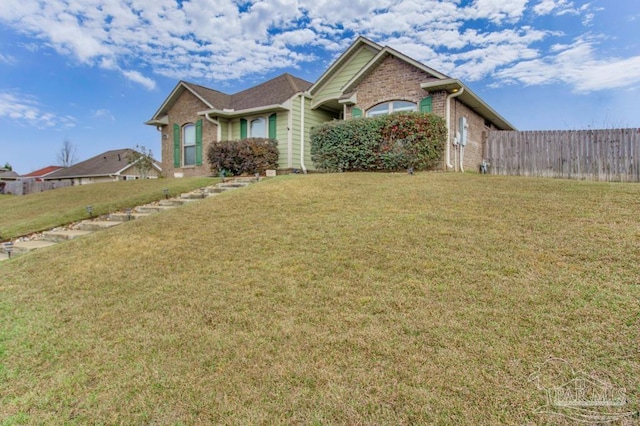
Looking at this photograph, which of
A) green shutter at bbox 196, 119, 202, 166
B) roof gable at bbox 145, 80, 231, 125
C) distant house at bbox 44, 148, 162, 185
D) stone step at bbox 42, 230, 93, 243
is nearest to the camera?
stone step at bbox 42, 230, 93, 243

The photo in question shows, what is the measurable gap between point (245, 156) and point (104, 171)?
27.8 m

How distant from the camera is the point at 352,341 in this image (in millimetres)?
3000

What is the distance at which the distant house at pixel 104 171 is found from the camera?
113ft

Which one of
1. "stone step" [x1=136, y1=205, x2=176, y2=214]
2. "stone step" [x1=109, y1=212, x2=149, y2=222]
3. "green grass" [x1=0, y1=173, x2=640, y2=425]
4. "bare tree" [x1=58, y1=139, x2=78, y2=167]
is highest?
"bare tree" [x1=58, y1=139, x2=78, y2=167]

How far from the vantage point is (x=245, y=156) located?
14906 mm

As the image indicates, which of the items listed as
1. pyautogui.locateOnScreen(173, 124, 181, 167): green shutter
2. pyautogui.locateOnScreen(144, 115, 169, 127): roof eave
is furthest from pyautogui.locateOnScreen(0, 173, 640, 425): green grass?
pyautogui.locateOnScreen(144, 115, 169, 127): roof eave

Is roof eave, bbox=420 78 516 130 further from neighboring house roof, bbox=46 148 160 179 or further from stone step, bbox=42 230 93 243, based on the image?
neighboring house roof, bbox=46 148 160 179

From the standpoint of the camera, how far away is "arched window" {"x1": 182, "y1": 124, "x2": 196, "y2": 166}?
1780cm

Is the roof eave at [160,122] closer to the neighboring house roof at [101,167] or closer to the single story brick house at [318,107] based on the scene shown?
the single story brick house at [318,107]

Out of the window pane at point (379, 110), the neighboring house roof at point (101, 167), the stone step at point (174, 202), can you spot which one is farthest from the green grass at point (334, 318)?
the neighboring house roof at point (101, 167)

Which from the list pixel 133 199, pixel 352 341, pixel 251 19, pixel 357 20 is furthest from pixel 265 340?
pixel 357 20

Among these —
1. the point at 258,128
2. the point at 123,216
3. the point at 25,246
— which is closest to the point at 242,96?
the point at 258,128

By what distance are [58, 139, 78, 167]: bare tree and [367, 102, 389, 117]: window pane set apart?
6319 cm

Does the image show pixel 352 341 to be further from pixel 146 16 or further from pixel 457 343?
pixel 146 16
